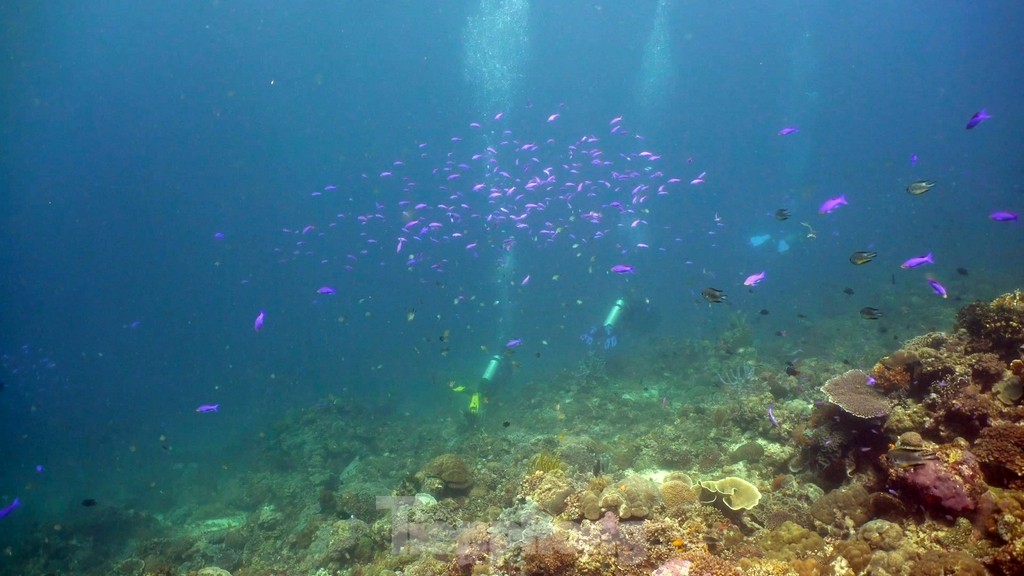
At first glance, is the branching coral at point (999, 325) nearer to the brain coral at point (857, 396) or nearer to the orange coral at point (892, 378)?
the orange coral at point (892, 378)

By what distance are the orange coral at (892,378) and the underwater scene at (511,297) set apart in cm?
5

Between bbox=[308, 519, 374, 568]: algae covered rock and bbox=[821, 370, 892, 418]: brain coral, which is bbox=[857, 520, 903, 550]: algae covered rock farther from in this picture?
bbox=[308, 519, 374, 568]: algae covered rock

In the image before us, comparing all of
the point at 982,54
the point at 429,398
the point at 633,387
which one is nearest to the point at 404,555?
the point at 633,387

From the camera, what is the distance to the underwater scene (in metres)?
5.87

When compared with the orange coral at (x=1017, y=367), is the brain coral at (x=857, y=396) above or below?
above

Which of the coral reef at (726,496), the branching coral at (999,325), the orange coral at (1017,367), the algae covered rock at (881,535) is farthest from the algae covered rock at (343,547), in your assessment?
the branching coral at (999,325)

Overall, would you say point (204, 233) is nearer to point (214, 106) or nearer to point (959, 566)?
point (214, 106)

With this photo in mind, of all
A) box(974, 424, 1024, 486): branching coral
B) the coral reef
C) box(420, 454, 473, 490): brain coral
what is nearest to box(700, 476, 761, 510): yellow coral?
the coral reef

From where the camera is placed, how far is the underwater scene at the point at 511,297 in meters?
5.87

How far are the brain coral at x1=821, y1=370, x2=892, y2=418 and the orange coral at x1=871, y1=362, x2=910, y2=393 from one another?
13 cm

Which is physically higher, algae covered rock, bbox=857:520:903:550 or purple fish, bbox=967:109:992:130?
purple fish, bbox=967:109:992:130

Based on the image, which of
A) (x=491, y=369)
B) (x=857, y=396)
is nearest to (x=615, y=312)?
(x=491, y=369)

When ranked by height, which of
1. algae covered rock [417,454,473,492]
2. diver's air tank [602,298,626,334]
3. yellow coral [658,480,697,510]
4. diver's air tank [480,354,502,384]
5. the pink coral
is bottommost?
the pink coral

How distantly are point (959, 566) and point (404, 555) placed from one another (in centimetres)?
665
